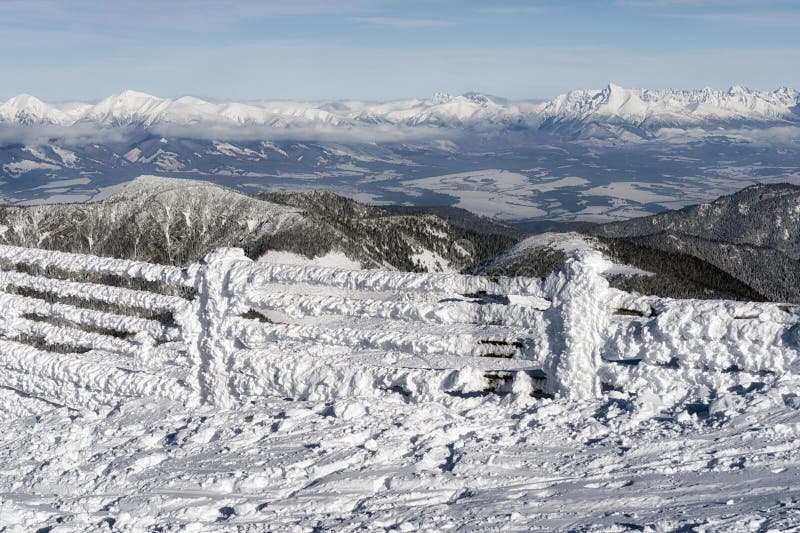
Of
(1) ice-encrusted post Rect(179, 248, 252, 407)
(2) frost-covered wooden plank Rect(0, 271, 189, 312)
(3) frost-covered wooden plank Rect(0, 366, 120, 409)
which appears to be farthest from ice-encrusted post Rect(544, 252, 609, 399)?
(3) frost-covered wooden plank Rect(0, 366, 120, 409)

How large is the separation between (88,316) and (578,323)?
8.94 m

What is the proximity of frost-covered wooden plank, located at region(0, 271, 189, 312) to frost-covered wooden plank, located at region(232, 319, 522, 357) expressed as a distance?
132 cm

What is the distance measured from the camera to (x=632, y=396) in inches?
342

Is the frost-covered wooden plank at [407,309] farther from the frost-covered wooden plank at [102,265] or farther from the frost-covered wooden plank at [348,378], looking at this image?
the frost-covered wooden plank at [102,265]

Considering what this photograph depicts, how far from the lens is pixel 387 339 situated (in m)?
9.96

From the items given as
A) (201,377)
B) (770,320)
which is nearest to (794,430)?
(770,320)

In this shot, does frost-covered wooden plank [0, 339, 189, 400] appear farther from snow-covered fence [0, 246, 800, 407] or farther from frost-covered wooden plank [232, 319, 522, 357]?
frost-covered wooden plank [232, 319, 522, 357]

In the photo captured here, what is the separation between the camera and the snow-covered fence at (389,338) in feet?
27.9

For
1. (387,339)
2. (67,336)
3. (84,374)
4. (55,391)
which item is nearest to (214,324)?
(387,339)

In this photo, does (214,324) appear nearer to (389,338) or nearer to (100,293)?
(389,338)

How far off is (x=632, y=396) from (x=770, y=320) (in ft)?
6.18

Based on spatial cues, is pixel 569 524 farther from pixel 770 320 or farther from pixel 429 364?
pixel 429 364

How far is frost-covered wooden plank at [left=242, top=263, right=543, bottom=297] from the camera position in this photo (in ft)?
30.4

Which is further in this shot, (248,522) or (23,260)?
(23,260)
